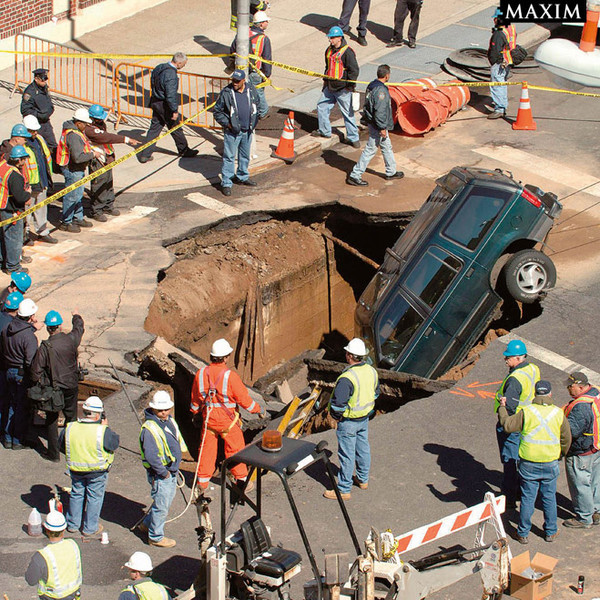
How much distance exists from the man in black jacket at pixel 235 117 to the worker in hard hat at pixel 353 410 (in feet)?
21.1

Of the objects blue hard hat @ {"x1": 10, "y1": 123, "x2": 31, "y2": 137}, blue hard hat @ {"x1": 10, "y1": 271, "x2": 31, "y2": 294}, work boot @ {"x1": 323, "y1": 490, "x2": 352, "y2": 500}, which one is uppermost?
blue hard hat @ {"x1": 10, "y1": 123, "x2": 31, "y2": 137}

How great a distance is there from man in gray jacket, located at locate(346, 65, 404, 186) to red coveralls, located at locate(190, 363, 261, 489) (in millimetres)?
6798

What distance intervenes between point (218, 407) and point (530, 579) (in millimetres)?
3369

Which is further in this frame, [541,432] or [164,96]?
[164,96]

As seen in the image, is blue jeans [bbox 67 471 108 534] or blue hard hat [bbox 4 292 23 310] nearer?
blue jeans [bbox 67 471 108 534]

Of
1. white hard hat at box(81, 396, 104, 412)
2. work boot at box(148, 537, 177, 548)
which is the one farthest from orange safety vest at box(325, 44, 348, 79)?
work boot at box(148, 537, 177, 548)

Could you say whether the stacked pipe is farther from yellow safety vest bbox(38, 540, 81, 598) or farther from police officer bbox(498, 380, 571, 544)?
yellow safety vest bbox(38, 540, 81, 598)

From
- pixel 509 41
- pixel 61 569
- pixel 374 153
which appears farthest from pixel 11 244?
pixel 509 41

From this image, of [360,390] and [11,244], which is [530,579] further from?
[11,244]

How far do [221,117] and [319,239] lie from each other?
2.46m

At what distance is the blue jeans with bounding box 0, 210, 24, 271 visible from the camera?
1295 centimetres

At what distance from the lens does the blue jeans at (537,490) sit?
8953 millimetres

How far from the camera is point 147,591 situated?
7.23m

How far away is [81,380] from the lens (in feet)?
35.9
